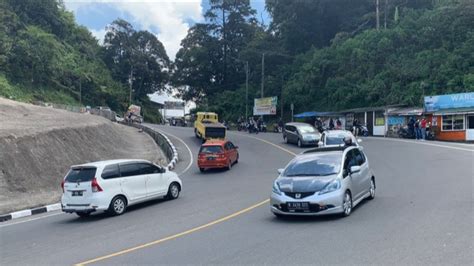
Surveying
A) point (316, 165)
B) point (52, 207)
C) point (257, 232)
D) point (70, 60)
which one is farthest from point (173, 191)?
point (70, 60)

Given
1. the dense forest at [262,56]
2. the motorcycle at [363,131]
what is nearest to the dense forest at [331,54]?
the dense forest at [262,56]

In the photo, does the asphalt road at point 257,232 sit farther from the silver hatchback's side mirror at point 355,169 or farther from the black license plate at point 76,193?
the silver hatchback's side mirror at point 355,169

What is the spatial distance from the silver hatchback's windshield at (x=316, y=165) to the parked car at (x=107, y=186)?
5.47 metres

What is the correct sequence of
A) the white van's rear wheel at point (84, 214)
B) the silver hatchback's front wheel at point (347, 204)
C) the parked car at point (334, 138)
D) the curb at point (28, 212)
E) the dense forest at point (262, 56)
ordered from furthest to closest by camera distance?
the dense forest at point (262, 56) → the parked car at point (334, 138) → the curb at point (28, 212) → the white van's rear wheel at point (84, 214) → the silver hatchback's front wheel at point (347, 204)

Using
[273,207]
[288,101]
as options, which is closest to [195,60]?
[288,101]

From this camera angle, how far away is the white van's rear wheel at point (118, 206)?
48.4ft

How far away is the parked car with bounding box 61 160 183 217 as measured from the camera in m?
14.5

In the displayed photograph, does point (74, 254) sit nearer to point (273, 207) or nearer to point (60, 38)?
point (273, 207)

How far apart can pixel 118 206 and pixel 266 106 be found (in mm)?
52960

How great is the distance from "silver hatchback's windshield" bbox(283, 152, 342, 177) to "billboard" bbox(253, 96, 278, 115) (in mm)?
51771

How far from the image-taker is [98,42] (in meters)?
116

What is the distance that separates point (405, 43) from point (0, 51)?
5192cm

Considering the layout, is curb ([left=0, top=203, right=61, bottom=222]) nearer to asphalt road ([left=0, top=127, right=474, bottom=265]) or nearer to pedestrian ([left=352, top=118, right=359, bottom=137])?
asphalt road ([left=0, top=127, right=474, bottom=265])

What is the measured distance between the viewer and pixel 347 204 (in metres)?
11.6
